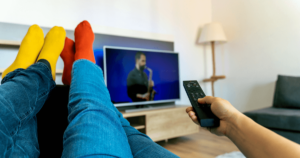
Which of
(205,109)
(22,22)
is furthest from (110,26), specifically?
(205,109)

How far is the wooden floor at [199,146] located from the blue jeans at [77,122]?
1301 millimetres

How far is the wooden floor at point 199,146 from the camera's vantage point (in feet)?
5.68

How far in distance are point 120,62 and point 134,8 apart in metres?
0.73

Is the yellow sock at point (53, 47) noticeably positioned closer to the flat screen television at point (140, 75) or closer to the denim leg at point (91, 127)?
the denim leg at point (91, 127)

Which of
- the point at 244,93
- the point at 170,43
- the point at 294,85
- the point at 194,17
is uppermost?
the point at 194,17

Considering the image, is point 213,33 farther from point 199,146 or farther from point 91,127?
point 91,127

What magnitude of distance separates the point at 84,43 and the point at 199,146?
57.2 inches

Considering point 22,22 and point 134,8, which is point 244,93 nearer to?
point 134,8

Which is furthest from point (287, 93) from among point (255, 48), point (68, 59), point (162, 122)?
point (68, 59)

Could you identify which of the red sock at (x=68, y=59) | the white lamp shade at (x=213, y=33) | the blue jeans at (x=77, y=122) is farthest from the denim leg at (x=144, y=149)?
the white lamp shade at (x=213, y=33)

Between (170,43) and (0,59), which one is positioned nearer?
(0,59)

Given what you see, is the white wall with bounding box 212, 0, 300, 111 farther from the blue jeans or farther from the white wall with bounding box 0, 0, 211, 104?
the blue jeans

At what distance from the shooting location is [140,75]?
7.06 feet

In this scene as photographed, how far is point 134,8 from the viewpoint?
235cm
